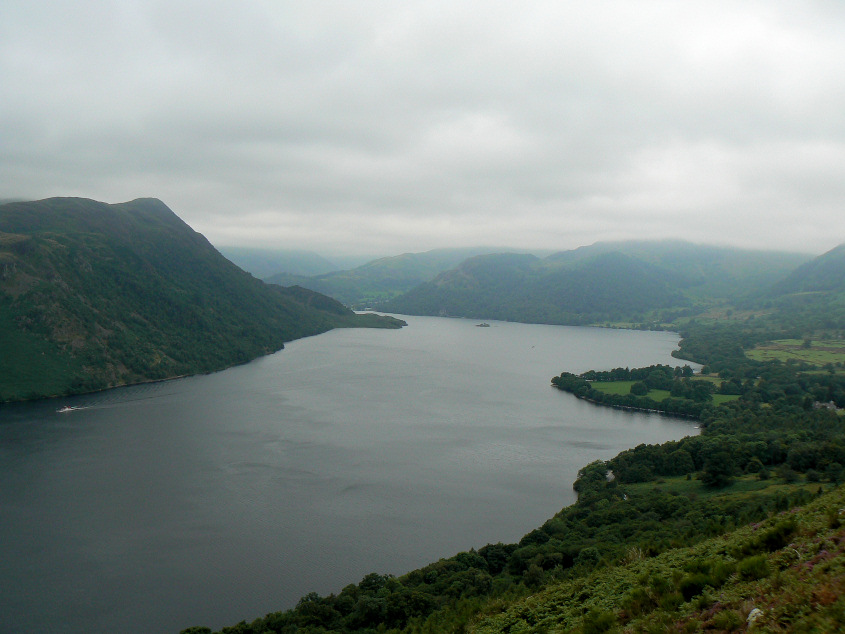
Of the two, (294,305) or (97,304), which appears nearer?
(97,304)

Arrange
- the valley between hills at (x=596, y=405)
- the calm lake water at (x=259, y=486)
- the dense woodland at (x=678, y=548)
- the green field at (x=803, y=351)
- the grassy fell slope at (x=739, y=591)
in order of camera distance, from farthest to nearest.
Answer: the green field at (x=803, y=351)
the calm lake water at (x=259, y=486)
the valley between hills at (x=596, y=405)
the dense woodland at (x=678, y=548)
the grassy fell slope at (x=739, y=591)

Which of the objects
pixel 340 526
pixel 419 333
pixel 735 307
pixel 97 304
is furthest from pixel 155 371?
pixel 735 307

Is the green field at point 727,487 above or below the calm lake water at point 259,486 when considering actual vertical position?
above

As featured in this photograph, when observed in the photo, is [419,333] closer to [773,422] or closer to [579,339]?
[579,339]

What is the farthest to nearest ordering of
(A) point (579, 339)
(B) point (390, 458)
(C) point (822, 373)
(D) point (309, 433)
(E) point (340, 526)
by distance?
(A) point (579, 339), (C) point (822, 373), (D) point (309, 433), (B) point (390, 458), (E) point (340, 526)

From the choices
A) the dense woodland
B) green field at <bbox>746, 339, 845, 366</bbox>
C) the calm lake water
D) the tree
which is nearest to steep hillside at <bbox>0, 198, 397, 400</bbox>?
the calm lake water

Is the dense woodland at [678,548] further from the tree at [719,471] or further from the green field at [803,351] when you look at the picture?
the green field at [803,351]

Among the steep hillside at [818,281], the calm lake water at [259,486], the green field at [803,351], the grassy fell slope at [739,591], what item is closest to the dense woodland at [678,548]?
the grassy fell slope at [739,591]
